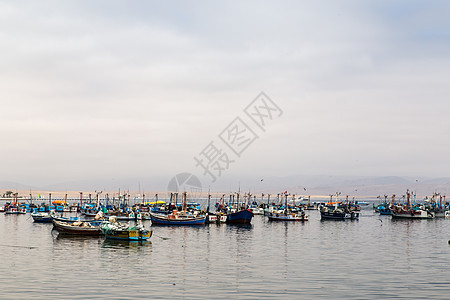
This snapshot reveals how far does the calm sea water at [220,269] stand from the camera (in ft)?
120

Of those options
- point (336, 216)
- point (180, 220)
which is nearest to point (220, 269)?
point (180, 220)

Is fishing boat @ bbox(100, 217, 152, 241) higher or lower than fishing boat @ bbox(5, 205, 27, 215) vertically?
higher

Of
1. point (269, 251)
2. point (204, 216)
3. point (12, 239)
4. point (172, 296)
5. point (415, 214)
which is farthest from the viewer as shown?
point (415, 214)

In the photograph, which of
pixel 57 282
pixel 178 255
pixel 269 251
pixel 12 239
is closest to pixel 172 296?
pixel 57 282

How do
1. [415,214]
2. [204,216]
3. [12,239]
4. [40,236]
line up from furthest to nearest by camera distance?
[415,214] → [204,216] → [40,236] → [12,239]

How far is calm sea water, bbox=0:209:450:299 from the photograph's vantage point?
36562 millimetres

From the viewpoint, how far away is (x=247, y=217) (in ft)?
374

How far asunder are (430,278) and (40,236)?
188 ft

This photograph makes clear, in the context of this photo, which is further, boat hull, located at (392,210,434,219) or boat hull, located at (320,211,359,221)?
boat hull, located at (392,210,434,219)

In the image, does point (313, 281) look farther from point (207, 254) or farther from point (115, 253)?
point (115, 253)

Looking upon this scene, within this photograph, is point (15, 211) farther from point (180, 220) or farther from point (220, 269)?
point (220, 269)

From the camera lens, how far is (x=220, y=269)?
47.1 metres

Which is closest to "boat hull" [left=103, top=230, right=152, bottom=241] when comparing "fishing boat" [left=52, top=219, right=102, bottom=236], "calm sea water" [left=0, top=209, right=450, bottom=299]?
"calm sea water" [left=0, top=209, right=450, bottom=299]

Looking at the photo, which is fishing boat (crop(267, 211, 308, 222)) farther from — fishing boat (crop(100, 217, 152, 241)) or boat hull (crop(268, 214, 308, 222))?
fishing boat (crop(100, 217, 152, 241))
